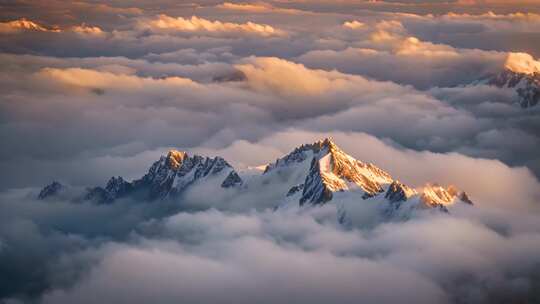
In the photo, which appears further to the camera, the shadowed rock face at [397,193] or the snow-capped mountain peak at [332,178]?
the snow-capped mountain peak at [332,178]

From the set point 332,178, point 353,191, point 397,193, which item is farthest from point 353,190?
point 397,193

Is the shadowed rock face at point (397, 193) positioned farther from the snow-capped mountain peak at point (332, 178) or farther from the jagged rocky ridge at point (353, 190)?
the snow-capped mountain peak at point (332, 178)

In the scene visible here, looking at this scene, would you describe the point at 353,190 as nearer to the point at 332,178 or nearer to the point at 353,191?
the point at 353,191

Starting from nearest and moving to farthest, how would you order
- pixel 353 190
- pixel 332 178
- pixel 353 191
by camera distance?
pixel 353 191 < pixel 353 190 < pixel 332 178

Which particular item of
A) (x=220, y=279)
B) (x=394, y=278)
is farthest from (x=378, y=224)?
(x=220, y=279)

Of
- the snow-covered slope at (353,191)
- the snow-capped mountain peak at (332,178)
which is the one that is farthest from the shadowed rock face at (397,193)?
the snow-capped mountain peak at (332,178)

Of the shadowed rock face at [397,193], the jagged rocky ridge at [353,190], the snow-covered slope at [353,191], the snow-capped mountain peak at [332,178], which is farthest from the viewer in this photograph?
the snow-capped mountain peak at [332,178]

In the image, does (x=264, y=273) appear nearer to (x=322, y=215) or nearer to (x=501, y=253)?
(x=322, y=215)

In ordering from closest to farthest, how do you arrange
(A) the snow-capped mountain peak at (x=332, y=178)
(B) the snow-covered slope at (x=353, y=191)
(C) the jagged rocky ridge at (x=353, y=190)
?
(B) the snow-covered slope at (x=353, y=191)
(C) the jagged rocky ridge at (x=353, y=190)
(A) the snow-capped mountain peak at (x=332, y=178)

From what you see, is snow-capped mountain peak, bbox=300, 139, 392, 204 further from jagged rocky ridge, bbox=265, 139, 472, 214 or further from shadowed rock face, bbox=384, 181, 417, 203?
shadowed rock face, bbox=384, 181, 417, 203

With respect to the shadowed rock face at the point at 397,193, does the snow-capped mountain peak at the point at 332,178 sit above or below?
above

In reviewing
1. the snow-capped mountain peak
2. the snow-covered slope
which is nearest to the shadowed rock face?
the snow-covered slope
